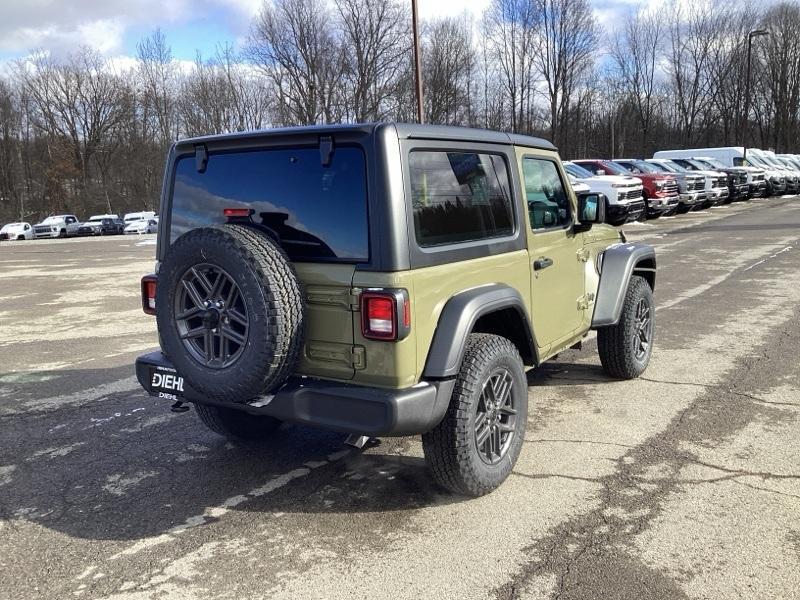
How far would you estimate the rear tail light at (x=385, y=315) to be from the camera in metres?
3.08

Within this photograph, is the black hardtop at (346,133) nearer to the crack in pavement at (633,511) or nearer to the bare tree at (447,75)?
the crack in pavement at (633,511)

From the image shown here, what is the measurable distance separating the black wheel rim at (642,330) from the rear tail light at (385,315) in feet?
9.78

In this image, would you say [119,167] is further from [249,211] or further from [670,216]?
[249,211]

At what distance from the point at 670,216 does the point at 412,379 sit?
23.6 meters

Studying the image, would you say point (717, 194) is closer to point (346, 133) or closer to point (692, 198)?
point (692, 198)

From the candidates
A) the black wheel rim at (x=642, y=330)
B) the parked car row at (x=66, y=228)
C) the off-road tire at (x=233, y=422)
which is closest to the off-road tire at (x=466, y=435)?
the off-road tire at (x=233, y=422)

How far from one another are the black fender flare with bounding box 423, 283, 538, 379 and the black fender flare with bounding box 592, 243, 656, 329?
1810 mm

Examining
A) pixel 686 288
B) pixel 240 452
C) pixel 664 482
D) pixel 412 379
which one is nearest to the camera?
pixel 412 379

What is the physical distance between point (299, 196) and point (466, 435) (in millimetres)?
1444

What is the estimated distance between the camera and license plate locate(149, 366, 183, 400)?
3.67m

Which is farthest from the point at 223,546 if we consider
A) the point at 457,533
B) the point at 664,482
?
the point at 664,482

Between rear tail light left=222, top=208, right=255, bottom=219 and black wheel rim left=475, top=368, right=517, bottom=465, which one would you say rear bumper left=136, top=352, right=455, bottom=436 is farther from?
rear tail light left=222, top=208, right=255, bottom=219

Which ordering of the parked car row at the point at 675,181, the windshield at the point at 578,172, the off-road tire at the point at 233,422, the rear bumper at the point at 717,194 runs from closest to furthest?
the off-road tire at the point at 233,422, the parked car row at the point at 675,181, the windshield at the point at 578,172, the rear bumper at the point at 717,194

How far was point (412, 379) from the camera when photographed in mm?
3221
